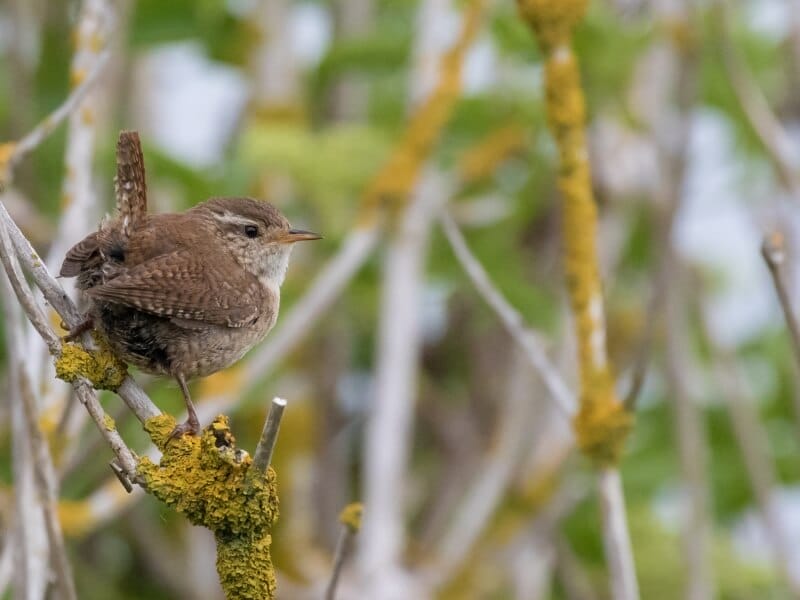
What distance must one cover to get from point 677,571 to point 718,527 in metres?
0.71

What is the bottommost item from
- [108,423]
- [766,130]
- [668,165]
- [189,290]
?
[108,423]

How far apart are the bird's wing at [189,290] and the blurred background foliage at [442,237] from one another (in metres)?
1.03

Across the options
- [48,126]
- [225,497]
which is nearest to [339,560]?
[225,497]

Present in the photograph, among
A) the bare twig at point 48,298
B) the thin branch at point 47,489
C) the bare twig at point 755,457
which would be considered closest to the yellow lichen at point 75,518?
the thin branch at point 47,489

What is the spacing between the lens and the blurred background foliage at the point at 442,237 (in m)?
3.73

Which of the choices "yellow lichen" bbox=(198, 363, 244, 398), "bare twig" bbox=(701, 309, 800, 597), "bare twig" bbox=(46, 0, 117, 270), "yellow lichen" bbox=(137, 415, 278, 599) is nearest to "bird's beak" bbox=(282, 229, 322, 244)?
"bare twig" bbox=(46, 0, 117, 270)

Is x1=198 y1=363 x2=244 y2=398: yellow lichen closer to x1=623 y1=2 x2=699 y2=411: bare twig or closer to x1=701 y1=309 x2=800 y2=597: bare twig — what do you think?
x1=623 y1=2 x2=699 y2=411: bare twig

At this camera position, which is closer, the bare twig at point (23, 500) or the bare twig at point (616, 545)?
the bare twig at point (23, 500)

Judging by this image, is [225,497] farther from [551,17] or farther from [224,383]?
[224,383]

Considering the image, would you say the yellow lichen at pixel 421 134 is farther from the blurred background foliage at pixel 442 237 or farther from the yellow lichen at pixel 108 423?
the yellow lichen at pixel 108 423

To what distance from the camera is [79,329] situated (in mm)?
2033

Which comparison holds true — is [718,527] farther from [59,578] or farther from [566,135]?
[59,578]

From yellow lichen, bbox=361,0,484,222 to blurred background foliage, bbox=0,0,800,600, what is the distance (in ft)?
0.24

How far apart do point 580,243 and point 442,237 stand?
1.51m
